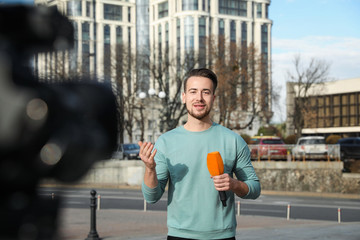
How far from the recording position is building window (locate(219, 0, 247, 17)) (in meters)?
106

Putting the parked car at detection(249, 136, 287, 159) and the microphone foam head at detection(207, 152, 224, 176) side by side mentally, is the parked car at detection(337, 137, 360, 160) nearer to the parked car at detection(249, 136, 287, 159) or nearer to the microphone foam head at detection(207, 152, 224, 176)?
the parked car at detection(249, 136, 287, 159)

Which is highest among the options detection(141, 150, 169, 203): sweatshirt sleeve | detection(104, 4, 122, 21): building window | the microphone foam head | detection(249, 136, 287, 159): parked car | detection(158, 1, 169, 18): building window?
detection(158, 1, 169, 18): building window

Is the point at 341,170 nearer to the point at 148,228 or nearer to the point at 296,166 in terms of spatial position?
the point at 296,166

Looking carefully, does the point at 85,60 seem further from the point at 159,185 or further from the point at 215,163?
the point at 159,185

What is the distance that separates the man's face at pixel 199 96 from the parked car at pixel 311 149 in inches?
1285

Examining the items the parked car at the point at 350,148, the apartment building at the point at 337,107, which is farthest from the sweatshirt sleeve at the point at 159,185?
the apartment building at the point at 337,107

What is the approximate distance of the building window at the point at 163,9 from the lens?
347ft

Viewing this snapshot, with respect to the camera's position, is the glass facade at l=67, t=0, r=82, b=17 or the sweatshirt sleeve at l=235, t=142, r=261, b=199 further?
the sweatshirt sleeve at l=235, t=142, r=261, b=199

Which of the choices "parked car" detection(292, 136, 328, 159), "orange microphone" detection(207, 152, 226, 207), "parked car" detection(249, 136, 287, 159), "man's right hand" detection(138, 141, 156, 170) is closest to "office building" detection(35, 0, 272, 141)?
"man's right hand" detection(138, 141, 156, 170)

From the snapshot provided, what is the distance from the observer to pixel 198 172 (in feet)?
10.2

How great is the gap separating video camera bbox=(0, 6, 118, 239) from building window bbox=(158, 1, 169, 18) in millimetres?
106319

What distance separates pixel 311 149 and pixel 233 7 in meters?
74.7

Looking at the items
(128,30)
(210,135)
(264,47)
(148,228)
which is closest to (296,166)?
(148,228)

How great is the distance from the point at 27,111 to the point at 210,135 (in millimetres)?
2781
